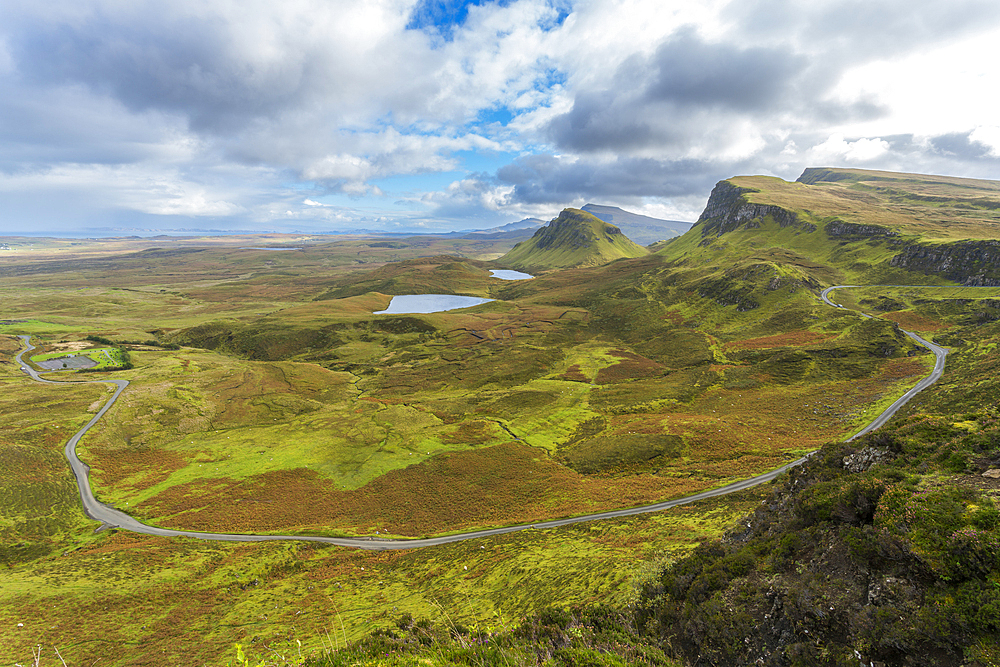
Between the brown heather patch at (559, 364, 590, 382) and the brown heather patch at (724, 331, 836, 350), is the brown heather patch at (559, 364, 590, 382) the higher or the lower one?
the lower one

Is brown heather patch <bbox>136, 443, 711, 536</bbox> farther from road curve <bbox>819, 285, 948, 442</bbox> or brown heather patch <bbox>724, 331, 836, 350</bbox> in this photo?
brown heather patch <bbox>724, 331, 836, 350</bbox>

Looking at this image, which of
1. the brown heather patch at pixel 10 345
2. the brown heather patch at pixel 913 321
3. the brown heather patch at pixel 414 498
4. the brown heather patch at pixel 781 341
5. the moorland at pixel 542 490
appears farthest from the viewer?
the brown heather patch at pixel 10 345

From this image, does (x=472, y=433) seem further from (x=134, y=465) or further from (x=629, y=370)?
(x=134, y=465)

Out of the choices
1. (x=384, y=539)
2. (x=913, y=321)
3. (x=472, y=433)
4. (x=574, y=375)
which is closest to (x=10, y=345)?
(x=472, y=433)

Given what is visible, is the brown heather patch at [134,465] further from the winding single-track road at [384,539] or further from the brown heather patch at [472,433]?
the brown heather patch at [472,433]

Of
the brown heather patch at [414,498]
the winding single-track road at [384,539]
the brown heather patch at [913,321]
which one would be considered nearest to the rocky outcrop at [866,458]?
the winding single-track road at [384,539]

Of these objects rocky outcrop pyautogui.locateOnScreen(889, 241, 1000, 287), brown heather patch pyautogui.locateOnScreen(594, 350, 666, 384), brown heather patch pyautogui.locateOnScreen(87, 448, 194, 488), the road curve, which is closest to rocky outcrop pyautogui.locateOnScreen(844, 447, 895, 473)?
the road curve
